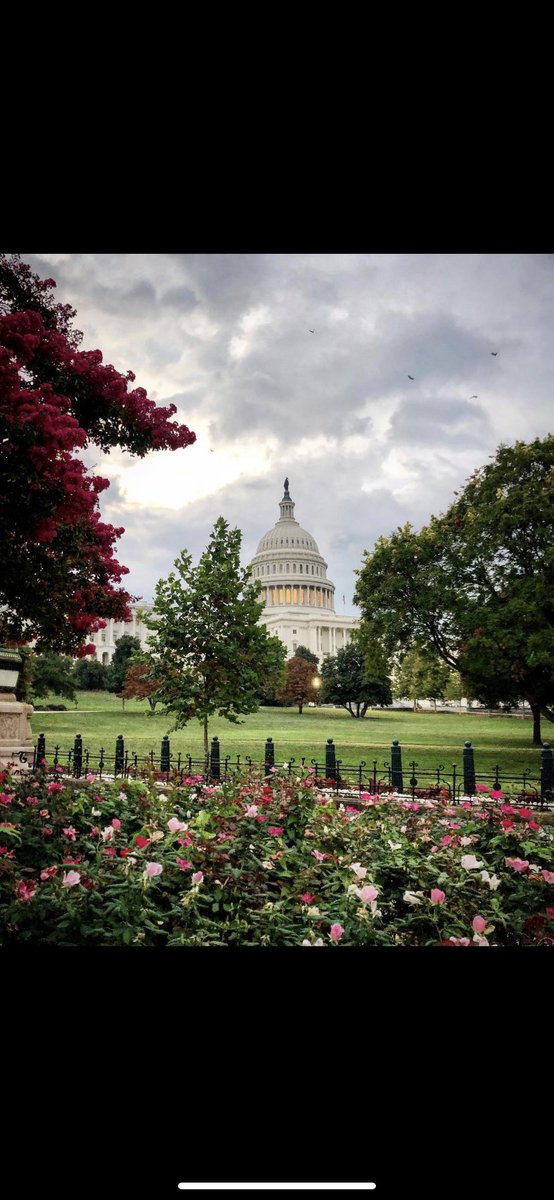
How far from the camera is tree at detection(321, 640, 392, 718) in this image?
44.7ft

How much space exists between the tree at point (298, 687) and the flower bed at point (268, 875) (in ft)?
32.0

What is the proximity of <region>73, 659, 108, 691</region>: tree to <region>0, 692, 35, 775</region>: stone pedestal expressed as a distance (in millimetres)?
2882

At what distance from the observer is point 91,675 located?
880 centimetres

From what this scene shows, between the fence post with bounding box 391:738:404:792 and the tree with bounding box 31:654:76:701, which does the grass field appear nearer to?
the tree with bounding box 31:654:76:701

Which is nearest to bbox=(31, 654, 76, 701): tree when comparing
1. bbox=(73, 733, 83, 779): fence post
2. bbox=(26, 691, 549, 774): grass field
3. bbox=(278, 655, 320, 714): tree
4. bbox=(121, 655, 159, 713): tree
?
bbox=(26, 691, 549, 774): grass field

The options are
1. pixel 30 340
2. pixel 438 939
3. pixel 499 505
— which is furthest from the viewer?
pixel 499 505

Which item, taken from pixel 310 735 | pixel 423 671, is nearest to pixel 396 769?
pixel 423 671

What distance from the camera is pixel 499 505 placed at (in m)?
9.23

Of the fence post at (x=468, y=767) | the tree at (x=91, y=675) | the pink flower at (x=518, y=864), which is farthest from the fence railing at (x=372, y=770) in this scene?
the pink flower at (x=518, y=864)

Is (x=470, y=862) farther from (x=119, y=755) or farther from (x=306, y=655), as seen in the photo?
(x=306, y=655)
